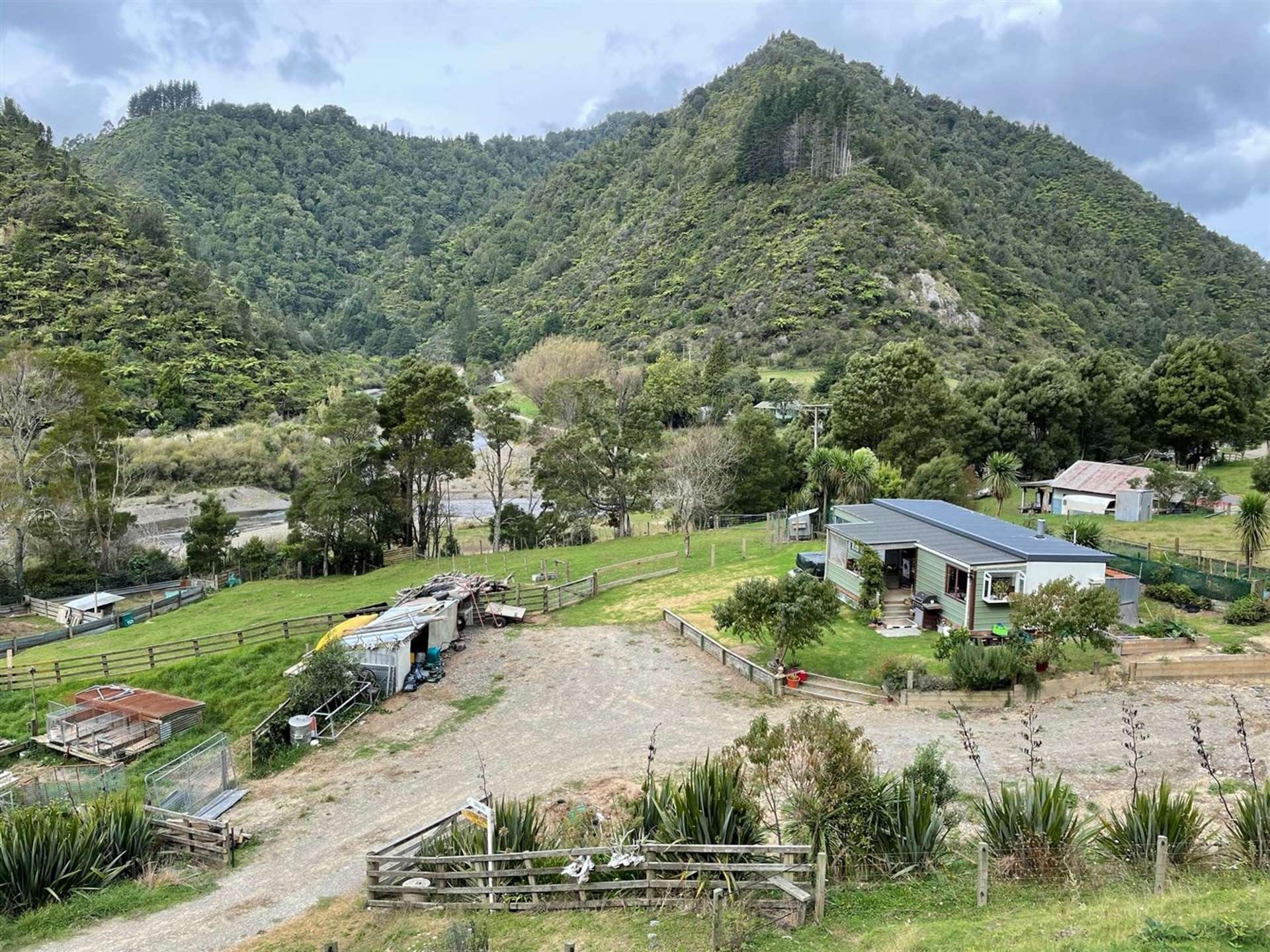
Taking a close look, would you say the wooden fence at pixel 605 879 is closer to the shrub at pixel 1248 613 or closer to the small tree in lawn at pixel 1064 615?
the small tree in lawn at pixel 1064 615

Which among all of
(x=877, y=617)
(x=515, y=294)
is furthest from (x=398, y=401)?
(x=515, y=294)

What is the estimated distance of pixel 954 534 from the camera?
78.9 feet

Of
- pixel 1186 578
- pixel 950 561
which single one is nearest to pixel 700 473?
pixel 950 561

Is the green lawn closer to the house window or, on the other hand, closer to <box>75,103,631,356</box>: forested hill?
the house window

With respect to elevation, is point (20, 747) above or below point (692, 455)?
below

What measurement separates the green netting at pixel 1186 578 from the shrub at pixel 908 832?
19.6 meters

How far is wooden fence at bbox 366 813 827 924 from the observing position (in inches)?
357

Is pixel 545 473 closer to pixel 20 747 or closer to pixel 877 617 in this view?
pixel 877 617

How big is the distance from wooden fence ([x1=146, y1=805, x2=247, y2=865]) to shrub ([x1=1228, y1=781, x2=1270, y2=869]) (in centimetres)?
1433

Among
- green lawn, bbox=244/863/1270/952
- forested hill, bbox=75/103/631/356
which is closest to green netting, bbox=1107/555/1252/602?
green lawn, bbox=244/863/1270/952

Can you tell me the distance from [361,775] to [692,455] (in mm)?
27338

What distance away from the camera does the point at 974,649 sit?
18.4 m

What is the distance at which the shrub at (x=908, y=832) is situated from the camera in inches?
379

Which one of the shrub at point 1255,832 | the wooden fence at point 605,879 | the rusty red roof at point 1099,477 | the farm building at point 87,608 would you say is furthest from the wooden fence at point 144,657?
the rusty red roof at point 1099,477
